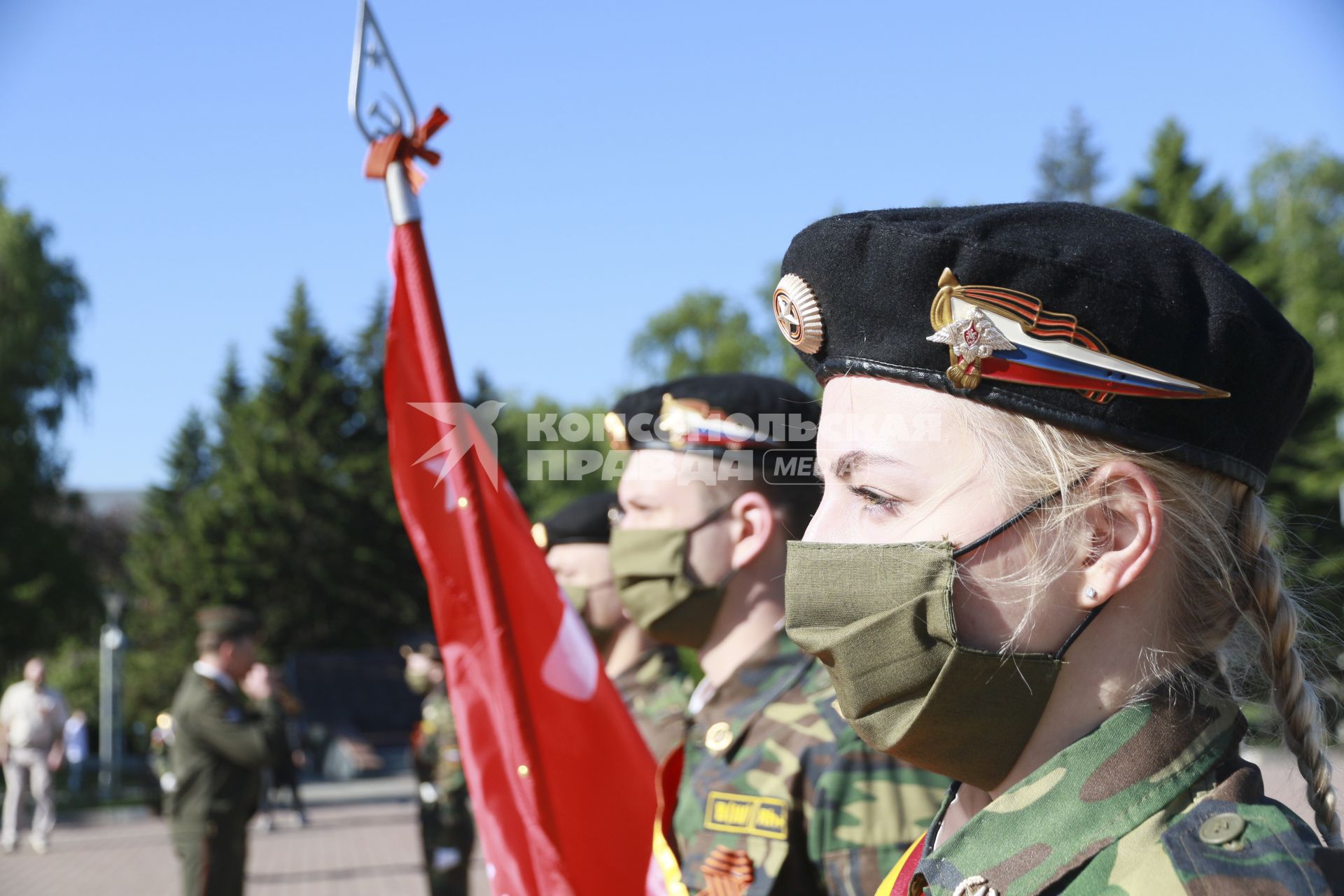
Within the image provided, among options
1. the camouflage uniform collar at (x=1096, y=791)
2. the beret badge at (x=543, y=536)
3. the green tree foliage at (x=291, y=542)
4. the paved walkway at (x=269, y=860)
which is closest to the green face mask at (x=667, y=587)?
the camouflage uniform collar at (x=1096, y=791)

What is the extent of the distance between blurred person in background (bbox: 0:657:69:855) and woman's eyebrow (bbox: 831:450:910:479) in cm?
1465

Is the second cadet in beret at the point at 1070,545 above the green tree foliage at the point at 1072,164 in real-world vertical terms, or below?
below

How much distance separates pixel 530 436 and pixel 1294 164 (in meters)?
39.5

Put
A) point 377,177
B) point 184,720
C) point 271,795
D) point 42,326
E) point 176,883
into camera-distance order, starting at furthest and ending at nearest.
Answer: point 42,326 < point 271,795 < point 176,883 < point 184,720 < point 377,177

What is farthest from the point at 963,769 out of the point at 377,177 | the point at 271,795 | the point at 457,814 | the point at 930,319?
the point at 271,795

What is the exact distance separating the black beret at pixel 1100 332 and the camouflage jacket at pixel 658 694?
2943mm

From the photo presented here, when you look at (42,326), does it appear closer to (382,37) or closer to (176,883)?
(176,883)

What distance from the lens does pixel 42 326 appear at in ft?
104

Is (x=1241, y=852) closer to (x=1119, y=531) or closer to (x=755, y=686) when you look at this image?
(x=1119, y=531)

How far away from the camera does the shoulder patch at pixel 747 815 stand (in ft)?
8.97

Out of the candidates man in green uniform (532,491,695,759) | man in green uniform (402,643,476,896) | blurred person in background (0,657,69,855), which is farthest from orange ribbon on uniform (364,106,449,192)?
blurred person in background (0,657,69,855)

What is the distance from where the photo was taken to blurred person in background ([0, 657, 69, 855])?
46.0 feet

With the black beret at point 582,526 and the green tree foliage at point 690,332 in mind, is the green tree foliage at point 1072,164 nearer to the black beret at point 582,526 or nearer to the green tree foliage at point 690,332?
the green tree foliage at point 690,332

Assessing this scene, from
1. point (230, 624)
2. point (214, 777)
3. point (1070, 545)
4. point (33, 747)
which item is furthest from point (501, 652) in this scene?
point (33, 747)
